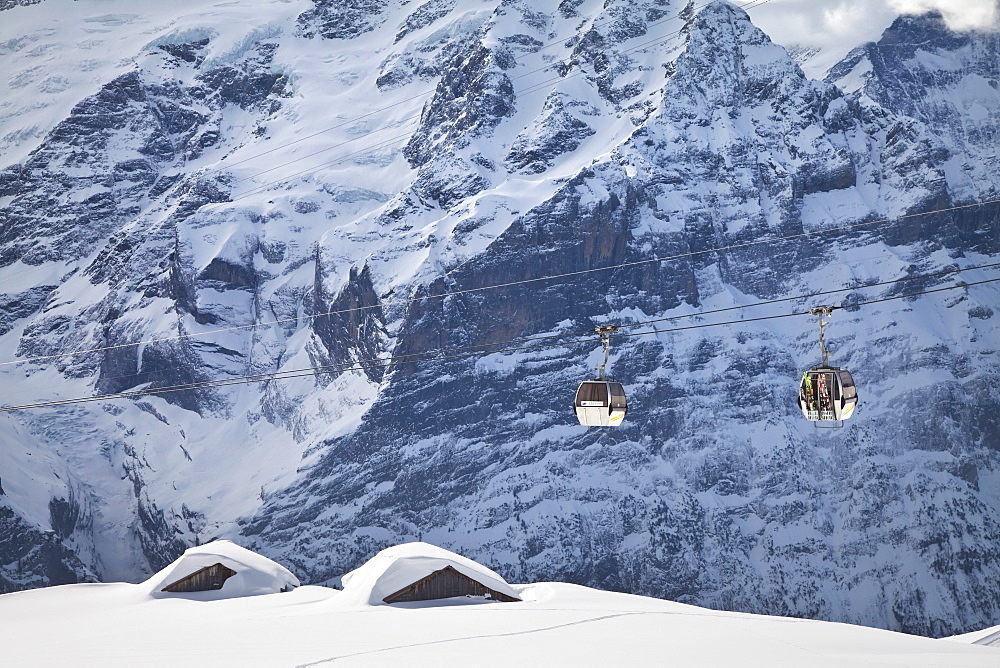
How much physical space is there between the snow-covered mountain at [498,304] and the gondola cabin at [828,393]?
88.7 metres

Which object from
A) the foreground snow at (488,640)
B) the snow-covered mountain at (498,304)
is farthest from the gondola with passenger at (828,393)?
the snow-covered mountain at (498,304)

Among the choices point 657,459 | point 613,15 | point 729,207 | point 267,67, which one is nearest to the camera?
point 657,459

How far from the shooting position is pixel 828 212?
14650cm

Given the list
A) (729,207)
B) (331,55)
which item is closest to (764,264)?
(729,207)

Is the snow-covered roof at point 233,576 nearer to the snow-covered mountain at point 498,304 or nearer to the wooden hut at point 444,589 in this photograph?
the wooden hut at point 444,589

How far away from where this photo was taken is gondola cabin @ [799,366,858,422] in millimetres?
21203

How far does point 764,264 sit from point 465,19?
57.7 m

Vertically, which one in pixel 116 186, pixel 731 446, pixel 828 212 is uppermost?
pixel 116 186

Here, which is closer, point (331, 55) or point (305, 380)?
point (305, 380)

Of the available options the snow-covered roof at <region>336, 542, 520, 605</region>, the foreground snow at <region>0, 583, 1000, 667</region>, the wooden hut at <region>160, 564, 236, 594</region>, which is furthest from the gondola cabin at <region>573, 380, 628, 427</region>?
the wooden hut at <region>160, 564, 236, 594</region>

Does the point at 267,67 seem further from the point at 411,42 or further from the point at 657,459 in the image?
the point at 657,459

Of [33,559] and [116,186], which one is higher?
[116,186]

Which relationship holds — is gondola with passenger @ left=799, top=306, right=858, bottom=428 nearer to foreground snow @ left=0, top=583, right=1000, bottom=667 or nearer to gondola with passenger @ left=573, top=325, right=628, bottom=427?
gondola with passenger @ left=573, top=325, right=628, bottom=427

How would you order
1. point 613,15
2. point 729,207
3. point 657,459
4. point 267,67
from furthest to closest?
point 267,67 < point 613,15 < point 729,207 < point 657,459
